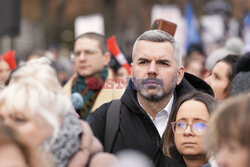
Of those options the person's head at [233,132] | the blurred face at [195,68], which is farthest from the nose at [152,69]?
the blurred face at [195,68]

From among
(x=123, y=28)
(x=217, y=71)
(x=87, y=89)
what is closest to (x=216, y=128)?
(x=217, y=71)

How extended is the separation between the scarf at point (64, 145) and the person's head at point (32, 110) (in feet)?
0.14

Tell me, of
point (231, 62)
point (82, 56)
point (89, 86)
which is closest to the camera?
point (231, 62)

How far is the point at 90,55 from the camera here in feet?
25.5

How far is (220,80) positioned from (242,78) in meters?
1.04

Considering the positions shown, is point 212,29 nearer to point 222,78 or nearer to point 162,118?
point 222,78

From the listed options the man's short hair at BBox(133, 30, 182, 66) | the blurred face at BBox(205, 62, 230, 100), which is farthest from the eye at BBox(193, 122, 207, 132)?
the blurred face at BBox(205, 62, 230, 100)

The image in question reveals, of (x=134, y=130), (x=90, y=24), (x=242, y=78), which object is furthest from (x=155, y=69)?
(x=90, y=24)

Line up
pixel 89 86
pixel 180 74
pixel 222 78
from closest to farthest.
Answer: pixel 180 74, pixel 222 78, pixel 89 86

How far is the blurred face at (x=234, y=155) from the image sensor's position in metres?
2.67

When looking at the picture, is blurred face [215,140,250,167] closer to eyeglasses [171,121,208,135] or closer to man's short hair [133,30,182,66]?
eyeglasses [171,121,208,135]

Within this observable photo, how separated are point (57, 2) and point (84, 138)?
28.5 m

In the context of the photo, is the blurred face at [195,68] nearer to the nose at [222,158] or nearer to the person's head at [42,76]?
the person's head at [42,76]

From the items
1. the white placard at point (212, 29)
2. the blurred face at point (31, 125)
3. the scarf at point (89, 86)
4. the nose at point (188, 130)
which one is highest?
the blurred face at point (31, 125)
